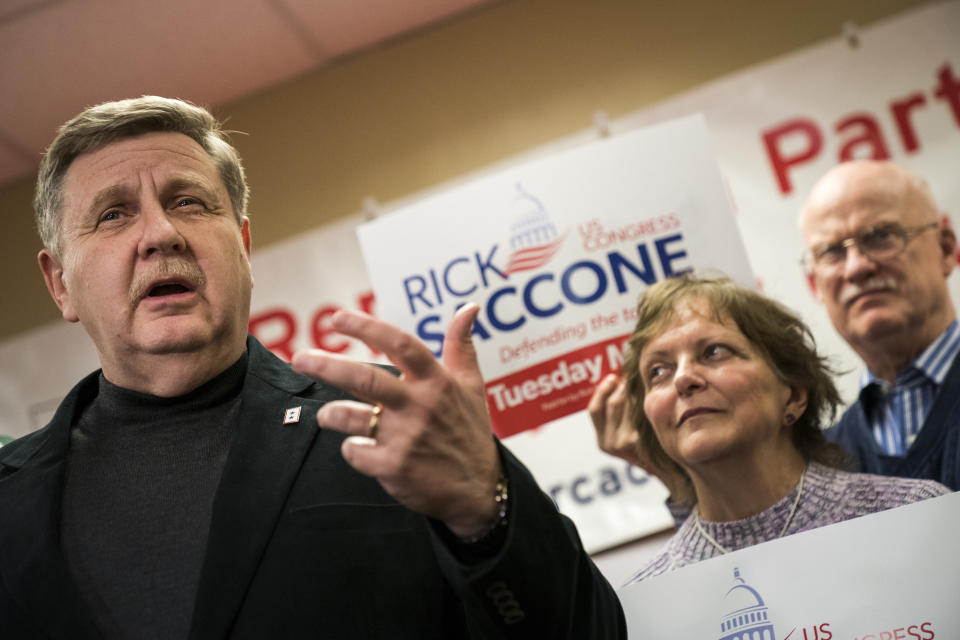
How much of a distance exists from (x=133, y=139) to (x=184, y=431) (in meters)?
0.55

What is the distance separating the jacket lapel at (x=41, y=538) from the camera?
4.00 feet

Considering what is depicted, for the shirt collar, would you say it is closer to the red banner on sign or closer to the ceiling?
the red banner on sign

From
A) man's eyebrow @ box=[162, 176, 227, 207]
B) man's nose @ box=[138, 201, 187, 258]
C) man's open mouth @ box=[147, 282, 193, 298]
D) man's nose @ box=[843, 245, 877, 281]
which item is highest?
man's eyebrow @ box=[162, 176, 227, 207]

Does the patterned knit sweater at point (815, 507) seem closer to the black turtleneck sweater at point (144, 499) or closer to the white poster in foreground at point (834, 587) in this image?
the white poster in foreground at point (834, 587)

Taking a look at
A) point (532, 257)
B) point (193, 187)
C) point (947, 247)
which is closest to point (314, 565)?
point (193, 187)

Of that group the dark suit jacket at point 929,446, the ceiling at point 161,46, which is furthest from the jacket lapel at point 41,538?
the ceiling at point 161,46

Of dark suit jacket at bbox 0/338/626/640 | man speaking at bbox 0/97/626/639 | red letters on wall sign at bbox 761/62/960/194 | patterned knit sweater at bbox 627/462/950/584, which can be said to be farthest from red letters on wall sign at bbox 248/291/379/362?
dark suit jacket at bbox 0/338/626/640

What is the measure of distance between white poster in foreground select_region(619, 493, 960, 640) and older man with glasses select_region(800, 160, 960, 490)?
1.30 ft

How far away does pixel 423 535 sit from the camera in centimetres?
122

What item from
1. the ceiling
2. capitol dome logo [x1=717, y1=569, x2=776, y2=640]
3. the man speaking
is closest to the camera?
the man speaking

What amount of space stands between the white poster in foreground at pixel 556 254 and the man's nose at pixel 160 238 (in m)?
0.88

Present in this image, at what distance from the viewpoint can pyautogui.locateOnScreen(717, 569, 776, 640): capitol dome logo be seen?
5.49 feet

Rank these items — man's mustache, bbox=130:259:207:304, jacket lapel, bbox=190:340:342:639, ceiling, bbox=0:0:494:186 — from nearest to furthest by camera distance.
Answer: jacket lapel, bbox=190:340:342:639 → man's mustache, bbox=130:259:207:304 → ceiling, bbox=0:0:494:186

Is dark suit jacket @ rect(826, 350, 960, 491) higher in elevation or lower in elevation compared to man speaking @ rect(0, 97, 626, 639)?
lower
